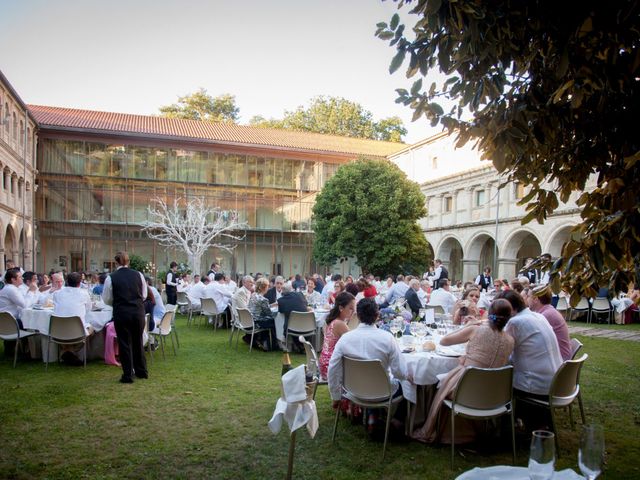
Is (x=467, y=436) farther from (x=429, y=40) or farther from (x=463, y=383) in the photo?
(x=429, y=40)

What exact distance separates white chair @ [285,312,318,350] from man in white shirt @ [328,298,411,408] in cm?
445

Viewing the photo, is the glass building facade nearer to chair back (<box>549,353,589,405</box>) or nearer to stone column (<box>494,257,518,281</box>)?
stone column (<box>494,257,518,281</box>)

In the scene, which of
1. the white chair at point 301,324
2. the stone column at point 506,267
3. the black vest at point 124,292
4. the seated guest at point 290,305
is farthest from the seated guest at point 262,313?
the stone column at point 506,267

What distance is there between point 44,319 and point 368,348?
660 centimetres

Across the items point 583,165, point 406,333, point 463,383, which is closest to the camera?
point 583,165

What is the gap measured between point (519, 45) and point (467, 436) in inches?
152

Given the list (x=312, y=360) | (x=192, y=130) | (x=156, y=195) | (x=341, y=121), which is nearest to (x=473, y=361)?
(x=312, y=360)

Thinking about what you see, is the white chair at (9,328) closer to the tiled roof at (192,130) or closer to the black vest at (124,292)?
the black vest at (124,292)

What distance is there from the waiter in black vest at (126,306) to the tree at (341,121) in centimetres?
4681

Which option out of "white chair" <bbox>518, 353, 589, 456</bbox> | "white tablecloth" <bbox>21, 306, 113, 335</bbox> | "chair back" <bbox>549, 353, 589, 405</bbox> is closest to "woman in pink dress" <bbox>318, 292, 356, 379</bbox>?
"white chair" <bbox>518, 353, 589, 456</bbox>

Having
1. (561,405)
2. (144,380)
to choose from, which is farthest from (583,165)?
(144,380)

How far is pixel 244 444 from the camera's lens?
5250 mm

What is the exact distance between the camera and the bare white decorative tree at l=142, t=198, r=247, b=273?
108ft

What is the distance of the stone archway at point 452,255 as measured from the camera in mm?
36156
